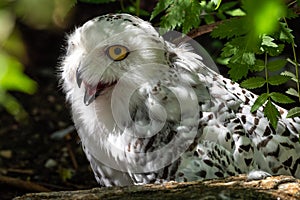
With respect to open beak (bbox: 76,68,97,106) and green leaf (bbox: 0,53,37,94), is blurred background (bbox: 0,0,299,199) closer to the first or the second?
open beak (bbox: 76,68,97,106)

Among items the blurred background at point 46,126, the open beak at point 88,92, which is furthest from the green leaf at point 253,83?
the blurred background at point 46,126

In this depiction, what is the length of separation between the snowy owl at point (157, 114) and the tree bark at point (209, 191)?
0.36 meters

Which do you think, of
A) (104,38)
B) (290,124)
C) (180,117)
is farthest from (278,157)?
(104,38)

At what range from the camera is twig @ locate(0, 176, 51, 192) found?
3.24 metres

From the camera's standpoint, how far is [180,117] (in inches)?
88.0

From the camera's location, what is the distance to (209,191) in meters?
1.69

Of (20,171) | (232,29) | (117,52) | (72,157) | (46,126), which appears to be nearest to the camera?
(232,29)

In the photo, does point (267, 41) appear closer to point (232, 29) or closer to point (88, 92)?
point (232, 29)

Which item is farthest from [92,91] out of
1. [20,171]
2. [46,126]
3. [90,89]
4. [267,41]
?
[46,126]

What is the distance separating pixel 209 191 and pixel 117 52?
65cm

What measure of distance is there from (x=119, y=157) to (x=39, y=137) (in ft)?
5.67

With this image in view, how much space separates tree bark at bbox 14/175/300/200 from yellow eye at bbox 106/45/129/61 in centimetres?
47

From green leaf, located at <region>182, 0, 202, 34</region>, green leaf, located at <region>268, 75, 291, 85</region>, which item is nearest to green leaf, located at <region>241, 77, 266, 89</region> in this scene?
green leaf, located at <region>268, 75, 291, 85</region>

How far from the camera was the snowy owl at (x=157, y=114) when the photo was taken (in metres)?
2.15
